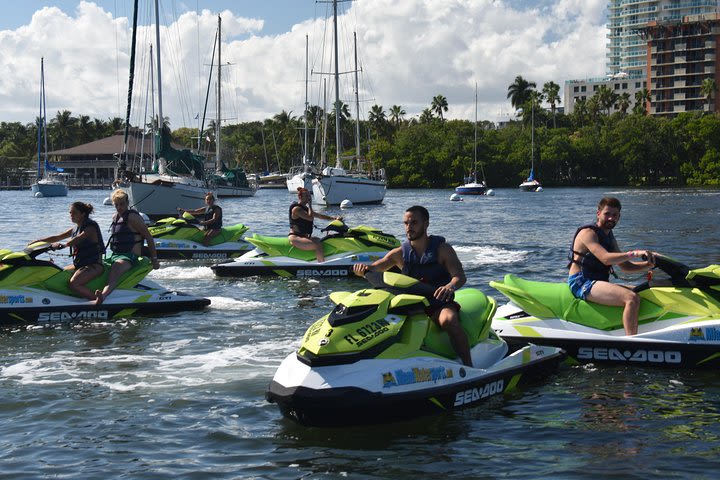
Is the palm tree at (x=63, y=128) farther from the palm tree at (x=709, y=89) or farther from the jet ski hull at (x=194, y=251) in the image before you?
the jet ski hull at (x=194, y=251)

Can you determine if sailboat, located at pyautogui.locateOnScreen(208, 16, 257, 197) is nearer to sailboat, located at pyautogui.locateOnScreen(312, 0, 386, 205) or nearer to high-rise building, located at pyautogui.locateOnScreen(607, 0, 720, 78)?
sailboat, located at pyautogui.locateOnScreen(312, 0, 386, 205)

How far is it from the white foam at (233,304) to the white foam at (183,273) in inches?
141

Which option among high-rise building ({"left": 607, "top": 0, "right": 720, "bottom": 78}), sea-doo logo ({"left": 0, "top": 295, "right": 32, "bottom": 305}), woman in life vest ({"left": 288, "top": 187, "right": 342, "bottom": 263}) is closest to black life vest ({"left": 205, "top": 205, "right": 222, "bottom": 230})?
woman in life vest ({"left": 288, "top": 187, "right": 342, "bottom": 263})

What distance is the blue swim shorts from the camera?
9508 mm

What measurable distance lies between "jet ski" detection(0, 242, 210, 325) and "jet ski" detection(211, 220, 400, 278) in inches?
180

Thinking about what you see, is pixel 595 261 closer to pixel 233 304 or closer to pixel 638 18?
pixel 233 304

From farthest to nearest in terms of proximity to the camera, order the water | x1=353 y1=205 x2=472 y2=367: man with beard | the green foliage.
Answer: the green foliage → x1=353 y1=205 x2=472 y2=367: man with beard → the water

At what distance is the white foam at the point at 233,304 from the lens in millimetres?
13852

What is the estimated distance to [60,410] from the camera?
821 cm

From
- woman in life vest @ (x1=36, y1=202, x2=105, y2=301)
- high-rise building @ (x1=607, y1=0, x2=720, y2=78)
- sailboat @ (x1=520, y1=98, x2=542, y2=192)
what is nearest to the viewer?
woman in life vest @ (x1=36, y1=202, x2=105, y2=301)

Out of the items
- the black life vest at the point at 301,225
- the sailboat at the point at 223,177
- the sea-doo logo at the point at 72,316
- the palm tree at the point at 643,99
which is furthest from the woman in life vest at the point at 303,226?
the palm tree at the point at 643,99

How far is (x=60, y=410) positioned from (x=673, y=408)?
5813mm

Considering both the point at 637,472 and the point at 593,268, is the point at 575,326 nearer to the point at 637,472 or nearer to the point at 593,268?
the point at 593,268

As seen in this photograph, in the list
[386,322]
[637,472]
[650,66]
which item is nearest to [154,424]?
[386,322]
